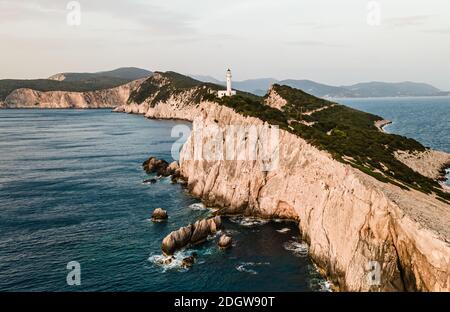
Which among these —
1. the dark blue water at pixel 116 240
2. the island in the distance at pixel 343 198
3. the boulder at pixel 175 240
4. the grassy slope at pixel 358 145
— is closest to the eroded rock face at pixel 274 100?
the grassy slope at pixel 358 145

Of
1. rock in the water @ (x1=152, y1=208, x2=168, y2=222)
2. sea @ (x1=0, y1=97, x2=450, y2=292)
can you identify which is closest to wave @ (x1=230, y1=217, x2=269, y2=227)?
sea @ (x1=0, y1=97, x2=450, y2=292)

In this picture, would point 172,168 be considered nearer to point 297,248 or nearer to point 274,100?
point 297,248

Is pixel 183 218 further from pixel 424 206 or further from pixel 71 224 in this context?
pixel 424 206

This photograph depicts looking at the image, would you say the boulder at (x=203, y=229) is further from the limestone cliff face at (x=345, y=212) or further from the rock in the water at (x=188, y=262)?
the limestone cliff face at (x=345, y=212)

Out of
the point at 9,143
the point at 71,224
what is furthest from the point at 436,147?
the point at 9,143

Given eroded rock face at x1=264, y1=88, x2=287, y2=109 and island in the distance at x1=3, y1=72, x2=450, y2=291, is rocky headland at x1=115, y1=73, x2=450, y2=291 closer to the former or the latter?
island in the distance at x1=3, y1=72, x2=450, y2=291

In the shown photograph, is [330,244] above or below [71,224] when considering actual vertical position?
above
